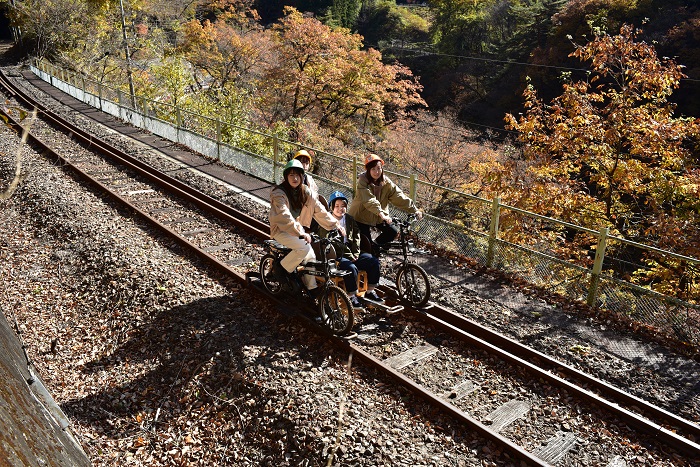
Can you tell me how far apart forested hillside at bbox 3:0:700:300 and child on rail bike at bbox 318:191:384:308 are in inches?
215

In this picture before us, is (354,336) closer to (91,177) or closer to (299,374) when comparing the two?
(299,374)

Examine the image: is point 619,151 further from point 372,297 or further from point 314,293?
point 314,293

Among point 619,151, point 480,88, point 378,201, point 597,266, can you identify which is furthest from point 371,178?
point 480,88

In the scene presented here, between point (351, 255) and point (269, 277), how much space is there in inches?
50.7

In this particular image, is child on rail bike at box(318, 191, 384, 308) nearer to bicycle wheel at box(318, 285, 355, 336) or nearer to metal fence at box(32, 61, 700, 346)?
bicycle wheel at box(318, 285, 355, 336)

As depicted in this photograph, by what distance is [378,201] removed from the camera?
7.32 metres

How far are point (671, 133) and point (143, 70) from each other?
122ft

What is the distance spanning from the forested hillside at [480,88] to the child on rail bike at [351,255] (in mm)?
5459

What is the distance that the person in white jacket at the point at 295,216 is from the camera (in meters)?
6.41

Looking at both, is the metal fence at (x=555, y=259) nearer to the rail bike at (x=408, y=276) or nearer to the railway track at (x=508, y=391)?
the railway track at (x=508, y=391)

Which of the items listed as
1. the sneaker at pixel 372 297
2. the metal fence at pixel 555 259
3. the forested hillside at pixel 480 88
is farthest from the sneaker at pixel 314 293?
the forested hillside at pixel 480 88

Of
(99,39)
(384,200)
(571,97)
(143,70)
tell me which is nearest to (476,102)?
(143,70)

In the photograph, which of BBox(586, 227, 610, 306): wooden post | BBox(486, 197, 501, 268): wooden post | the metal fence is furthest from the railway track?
BBox(486, 197, 501, 268): wooden post

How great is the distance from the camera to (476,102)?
164 feet
